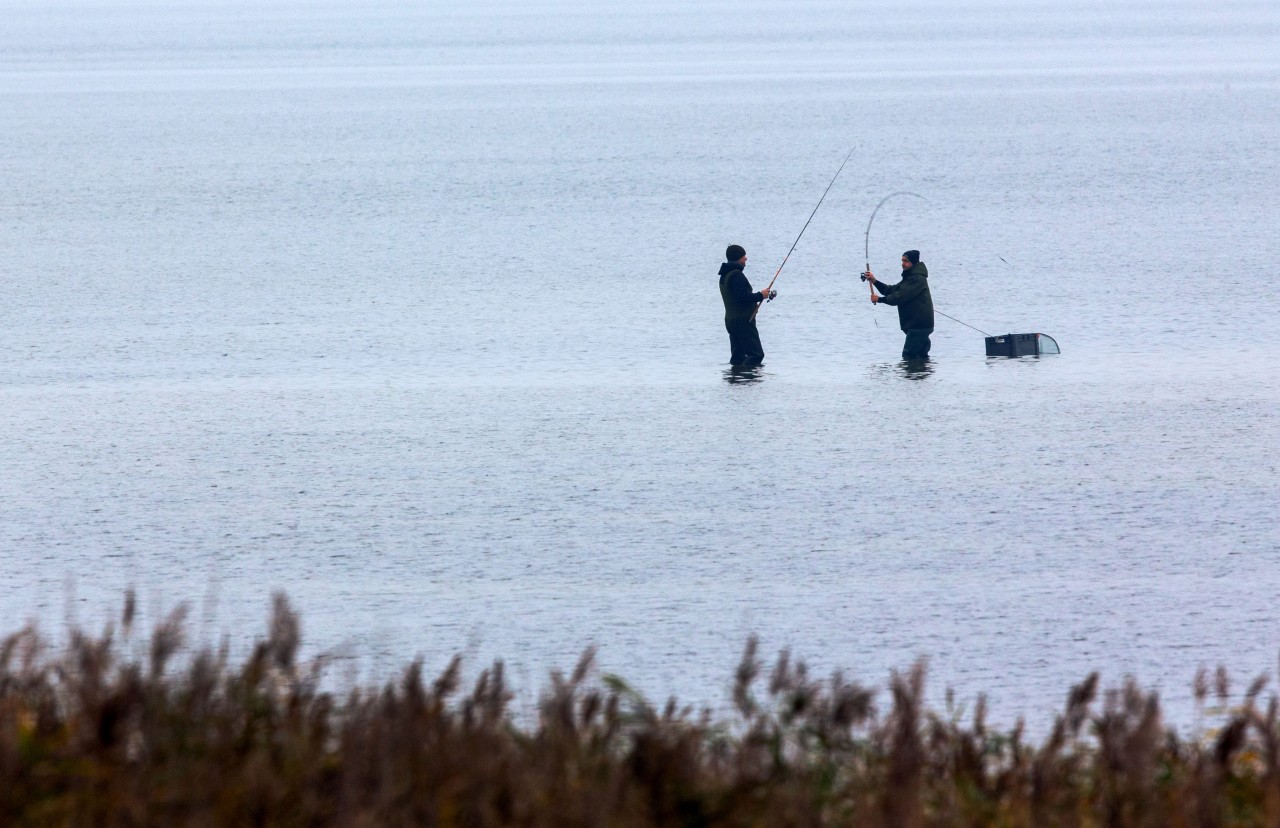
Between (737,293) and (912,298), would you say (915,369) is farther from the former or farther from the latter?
(737,293)

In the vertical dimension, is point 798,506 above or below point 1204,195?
below

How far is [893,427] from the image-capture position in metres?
17.4

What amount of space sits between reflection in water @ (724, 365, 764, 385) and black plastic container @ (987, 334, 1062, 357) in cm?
275

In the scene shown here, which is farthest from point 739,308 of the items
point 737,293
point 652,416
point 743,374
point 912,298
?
point 652,416

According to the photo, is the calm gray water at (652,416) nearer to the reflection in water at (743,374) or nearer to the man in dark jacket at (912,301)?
the reflection in water at (743,374)

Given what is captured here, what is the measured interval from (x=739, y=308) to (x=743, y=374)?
0.84 metres

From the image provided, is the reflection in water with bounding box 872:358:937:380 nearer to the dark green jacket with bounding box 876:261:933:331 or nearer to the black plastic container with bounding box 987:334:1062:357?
the dark green jacket with bounding box 876:261:933:331

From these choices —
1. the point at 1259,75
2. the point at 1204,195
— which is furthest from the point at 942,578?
the point at 1259,75

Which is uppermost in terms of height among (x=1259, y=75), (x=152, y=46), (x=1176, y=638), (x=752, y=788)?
(x=152, y=46)

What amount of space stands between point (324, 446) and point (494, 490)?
270 cm

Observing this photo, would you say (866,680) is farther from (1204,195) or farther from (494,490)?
(1204,195)

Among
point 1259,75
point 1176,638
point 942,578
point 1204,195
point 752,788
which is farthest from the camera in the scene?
point 1259,75

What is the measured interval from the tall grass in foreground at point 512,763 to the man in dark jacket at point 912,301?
14579 millimetres

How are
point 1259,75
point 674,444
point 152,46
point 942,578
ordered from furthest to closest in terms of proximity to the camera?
point 152,46 < point 1259,75 < point 674,444 < point 942,578
